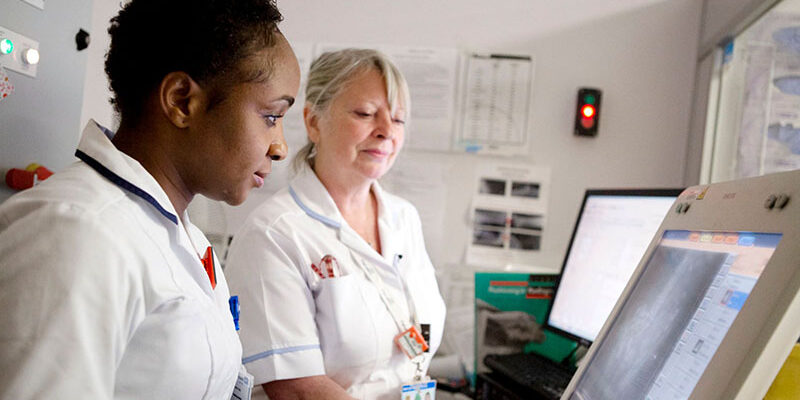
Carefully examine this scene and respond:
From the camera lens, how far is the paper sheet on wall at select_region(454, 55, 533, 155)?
2074 mm

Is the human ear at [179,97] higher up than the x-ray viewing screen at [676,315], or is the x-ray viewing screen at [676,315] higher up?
the human ear at [179,97]

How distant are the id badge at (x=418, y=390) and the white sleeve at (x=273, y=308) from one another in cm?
21

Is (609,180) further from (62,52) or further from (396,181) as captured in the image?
(62,52)

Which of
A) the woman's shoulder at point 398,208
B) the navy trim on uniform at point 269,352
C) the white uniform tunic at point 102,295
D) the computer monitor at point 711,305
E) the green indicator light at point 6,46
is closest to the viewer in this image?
the computer monitor at point 711,305

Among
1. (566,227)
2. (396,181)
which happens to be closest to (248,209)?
(396,181)

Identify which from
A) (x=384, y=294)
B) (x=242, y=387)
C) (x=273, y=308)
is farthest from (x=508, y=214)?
(x=242, y=387)

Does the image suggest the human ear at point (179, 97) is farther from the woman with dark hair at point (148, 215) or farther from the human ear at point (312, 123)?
the human ear at point (312, 123)

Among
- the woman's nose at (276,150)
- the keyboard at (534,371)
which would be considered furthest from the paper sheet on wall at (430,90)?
the woman's nose at (276,150)

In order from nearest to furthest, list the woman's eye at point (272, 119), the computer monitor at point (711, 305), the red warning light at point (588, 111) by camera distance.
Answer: the computer monitor at point (711, 305), the woman's eye at point (272, 119), the red warning light at point (588, 111)

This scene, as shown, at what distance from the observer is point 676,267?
0.63 meters

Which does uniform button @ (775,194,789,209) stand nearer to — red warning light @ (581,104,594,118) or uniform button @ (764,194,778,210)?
uniform button @ (764,194,778,210)

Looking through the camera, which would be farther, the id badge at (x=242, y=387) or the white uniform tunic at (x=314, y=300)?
the white uniform tunic at (x=314, y=300)

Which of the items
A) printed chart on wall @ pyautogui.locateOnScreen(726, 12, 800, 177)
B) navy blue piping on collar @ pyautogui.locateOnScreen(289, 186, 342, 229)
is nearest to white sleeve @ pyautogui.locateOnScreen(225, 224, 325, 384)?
navy blue piping on collar @ pyautogui.locateOnScreen(289, 186, 342, 229)

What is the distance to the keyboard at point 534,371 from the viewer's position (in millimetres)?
1369
